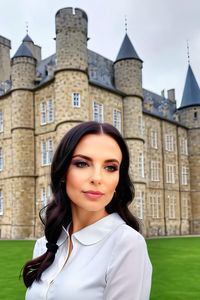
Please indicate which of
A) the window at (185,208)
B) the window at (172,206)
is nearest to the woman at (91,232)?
the window at (172,206)

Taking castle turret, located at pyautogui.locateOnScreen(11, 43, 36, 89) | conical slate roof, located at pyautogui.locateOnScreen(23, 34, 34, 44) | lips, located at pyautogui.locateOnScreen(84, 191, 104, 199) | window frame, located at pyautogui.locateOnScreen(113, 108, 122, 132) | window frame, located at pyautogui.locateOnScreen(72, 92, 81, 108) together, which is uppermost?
conical slate roof, located at pyautogui.locateOnScreen(23, 34, 34, 44)

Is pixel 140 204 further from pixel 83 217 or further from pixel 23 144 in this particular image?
pixel 83 217

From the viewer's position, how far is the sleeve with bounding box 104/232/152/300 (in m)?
1.49

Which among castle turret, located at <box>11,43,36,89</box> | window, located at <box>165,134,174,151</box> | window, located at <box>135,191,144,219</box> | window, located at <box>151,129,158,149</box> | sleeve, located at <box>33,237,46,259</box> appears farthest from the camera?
window, located at <box>165,134,174,151</box>

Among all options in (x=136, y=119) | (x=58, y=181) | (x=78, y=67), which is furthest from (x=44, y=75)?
(x=58, y=181)

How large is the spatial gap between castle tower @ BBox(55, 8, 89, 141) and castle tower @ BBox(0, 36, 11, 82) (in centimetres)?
1371

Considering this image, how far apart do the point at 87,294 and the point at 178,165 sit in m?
36.4

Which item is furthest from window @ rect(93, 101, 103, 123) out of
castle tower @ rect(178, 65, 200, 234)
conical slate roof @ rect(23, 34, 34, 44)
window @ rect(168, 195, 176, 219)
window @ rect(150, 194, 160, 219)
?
castle tower @ rect(178, 65, 200, 234)

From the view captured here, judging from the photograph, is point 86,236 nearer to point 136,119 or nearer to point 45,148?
point 45,148

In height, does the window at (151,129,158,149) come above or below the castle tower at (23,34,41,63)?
below

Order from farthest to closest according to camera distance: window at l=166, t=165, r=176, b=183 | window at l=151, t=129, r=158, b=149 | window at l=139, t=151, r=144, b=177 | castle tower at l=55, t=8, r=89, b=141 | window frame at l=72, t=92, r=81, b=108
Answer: window at l=166, t=165, r=176, b=183
window at l=151, t=129, r=158, b=149
window at l=139, t=151, r=144, b=177
window frame at l=72, t=92, r=81, b=108
castle tower at l=55, t=8, r=89, b=141

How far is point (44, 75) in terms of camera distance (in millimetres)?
29094

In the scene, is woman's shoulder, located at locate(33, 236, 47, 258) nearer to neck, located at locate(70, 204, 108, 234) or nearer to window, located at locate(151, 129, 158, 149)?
neck, located at locate(70, 204, 108, 234)

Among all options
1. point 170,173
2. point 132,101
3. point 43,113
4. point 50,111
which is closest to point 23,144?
point 43,113
